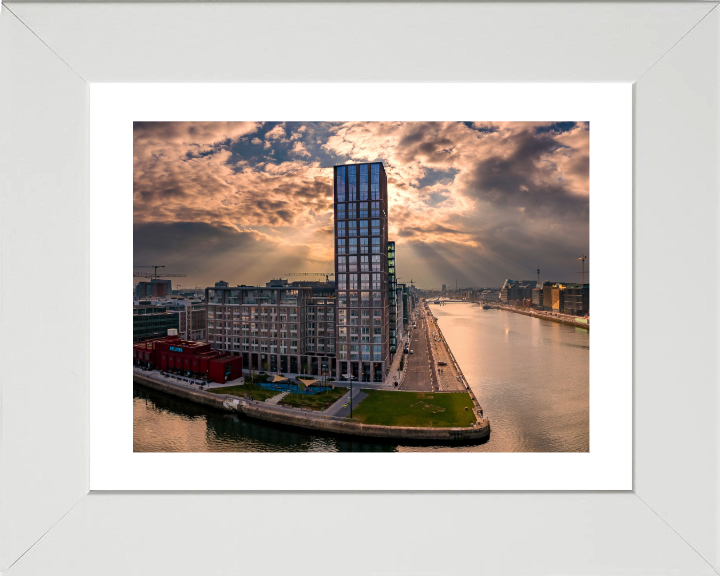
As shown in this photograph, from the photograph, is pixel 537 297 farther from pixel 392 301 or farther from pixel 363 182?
pixel 363 182

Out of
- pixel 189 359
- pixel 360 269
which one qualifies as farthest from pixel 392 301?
pixel 189 359

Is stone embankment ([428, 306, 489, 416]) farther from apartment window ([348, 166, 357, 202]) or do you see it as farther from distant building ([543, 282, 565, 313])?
distant building ([543, 282, 565, 313])

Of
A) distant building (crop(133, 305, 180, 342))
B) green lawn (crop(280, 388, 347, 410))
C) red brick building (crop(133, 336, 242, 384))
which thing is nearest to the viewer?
green lawn (crop(280, 388, 347, 410))

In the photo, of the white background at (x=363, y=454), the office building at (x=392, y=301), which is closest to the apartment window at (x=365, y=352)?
the office building at (x=392, y=301)

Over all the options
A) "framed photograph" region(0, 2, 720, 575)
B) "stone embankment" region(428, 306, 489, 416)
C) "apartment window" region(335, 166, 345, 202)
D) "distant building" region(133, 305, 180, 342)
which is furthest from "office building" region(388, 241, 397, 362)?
"framed photograph" region(0, 2, 720, 575)
